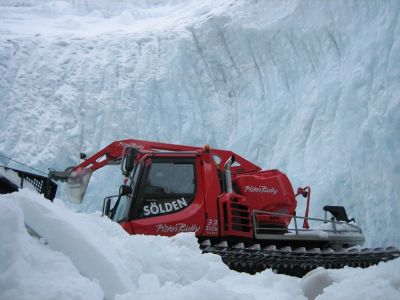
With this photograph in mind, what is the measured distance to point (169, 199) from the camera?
467 centimetres

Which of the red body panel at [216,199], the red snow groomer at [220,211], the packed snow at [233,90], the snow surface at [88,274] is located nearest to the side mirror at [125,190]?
the red snow groomer at [220,211]

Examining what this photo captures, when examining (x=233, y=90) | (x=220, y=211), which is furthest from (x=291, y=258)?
(x=233, y=90)

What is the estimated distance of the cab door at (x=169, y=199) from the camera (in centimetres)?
454

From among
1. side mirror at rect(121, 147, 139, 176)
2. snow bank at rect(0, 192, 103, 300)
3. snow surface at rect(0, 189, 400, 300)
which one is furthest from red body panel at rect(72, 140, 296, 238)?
snow bank at rect(0, 192, 103, 300)

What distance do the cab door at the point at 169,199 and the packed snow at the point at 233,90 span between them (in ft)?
12.4

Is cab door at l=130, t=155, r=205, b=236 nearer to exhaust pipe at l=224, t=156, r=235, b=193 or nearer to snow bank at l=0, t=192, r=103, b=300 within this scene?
exhaust pipe at l=224, t=156, r=235, b=193

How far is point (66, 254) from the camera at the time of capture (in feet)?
5.43

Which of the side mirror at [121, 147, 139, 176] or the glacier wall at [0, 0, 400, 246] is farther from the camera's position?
the glacier wall at [0, 0, 400, 246]

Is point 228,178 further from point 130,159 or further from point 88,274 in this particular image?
point 88,274

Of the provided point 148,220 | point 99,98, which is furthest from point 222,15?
point 148,220

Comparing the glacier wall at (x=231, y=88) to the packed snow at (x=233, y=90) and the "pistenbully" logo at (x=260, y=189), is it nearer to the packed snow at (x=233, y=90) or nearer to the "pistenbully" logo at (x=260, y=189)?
the packed snow at (x=233, y=90)

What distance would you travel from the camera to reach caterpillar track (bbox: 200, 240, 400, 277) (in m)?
4.49

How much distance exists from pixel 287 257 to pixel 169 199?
1352 millimetres

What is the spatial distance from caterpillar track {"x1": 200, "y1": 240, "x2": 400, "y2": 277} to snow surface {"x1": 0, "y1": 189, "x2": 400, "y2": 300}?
2050mm
